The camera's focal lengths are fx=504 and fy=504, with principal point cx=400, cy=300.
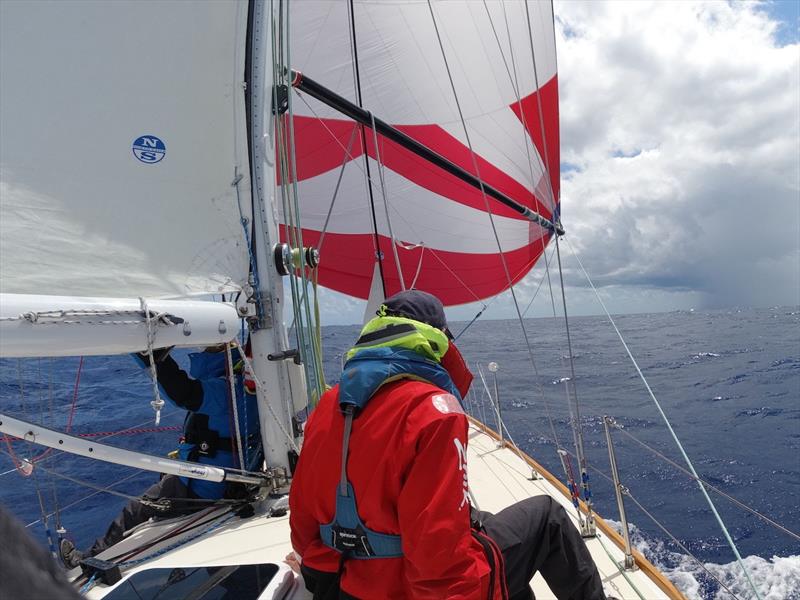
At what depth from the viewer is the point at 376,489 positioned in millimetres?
1148

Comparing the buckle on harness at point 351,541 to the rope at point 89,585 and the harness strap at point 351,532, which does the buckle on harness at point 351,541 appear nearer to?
the harness strap at point 351,532

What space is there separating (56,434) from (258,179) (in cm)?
119

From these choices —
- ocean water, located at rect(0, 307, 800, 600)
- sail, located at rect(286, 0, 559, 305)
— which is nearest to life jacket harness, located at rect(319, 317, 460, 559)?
ocean water, located at rect(0, 307, 800, 600)

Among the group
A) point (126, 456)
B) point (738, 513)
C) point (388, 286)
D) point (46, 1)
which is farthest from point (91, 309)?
point (738, 513)

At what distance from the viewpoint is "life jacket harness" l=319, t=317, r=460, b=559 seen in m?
1.17

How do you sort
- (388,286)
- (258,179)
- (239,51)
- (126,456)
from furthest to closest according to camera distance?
(388,286), (258,179), (239,51), (126,456)

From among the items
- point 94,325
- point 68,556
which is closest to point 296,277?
point 94,325

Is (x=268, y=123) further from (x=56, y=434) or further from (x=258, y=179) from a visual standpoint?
(x=56, y=434)

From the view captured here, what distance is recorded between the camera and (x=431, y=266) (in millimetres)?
6551

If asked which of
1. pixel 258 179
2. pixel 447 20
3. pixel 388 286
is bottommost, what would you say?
pixel 388 286

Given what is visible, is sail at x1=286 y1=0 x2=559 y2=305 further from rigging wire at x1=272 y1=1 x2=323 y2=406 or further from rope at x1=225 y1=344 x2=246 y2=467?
rope at x1=225 y1=344 x2=246 y2=467

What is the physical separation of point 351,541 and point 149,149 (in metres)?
1.51

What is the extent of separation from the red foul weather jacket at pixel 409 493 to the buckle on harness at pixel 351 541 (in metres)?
0.03

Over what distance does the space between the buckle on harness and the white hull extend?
835 mm
